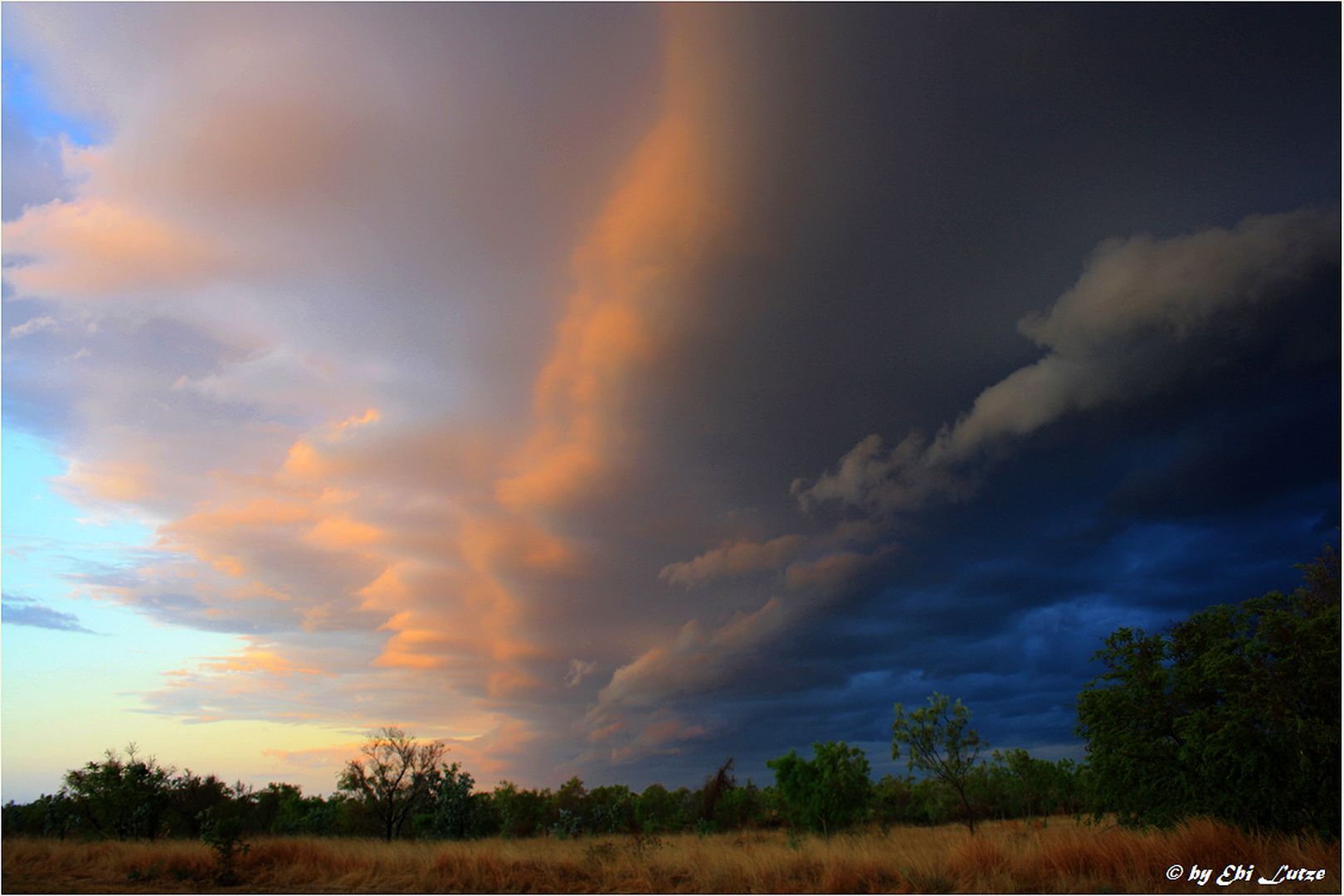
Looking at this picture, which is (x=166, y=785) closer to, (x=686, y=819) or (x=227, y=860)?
(x=227, y=860)

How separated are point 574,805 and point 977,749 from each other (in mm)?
49104

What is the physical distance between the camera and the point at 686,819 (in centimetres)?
7556

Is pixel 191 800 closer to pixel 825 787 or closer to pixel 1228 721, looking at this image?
pixel 825 787

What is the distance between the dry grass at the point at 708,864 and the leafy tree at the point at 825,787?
32941 mm

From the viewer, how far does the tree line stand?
1805 centimetres

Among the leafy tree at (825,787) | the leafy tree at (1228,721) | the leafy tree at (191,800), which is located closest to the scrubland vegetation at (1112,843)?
the leafy tree at (1228,721)

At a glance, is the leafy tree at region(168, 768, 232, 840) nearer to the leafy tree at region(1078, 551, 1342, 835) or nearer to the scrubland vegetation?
the scrubland vegetation

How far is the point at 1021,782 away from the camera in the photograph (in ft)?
231

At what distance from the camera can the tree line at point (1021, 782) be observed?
59.2ft

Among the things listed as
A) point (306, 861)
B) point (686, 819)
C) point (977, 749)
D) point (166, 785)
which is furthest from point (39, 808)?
point (977, 749)

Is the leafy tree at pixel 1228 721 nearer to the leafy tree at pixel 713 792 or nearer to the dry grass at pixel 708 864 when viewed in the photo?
the dry grass at pixel 708 864

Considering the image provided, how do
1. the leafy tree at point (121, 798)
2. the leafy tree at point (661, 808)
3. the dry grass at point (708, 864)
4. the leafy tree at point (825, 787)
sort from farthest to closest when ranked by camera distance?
1. the leafy tree at point (661, 808)
2. the leafy tree at point (825, 787)
3. the leafy tree at point (121, 798)
4. the dry grass at point (708, 864)

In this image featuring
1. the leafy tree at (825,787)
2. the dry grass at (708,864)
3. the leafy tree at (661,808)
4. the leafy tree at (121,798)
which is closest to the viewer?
the dry grass at (708,864)

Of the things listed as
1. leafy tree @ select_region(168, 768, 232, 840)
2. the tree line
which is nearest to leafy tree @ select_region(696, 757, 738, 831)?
the tree line
